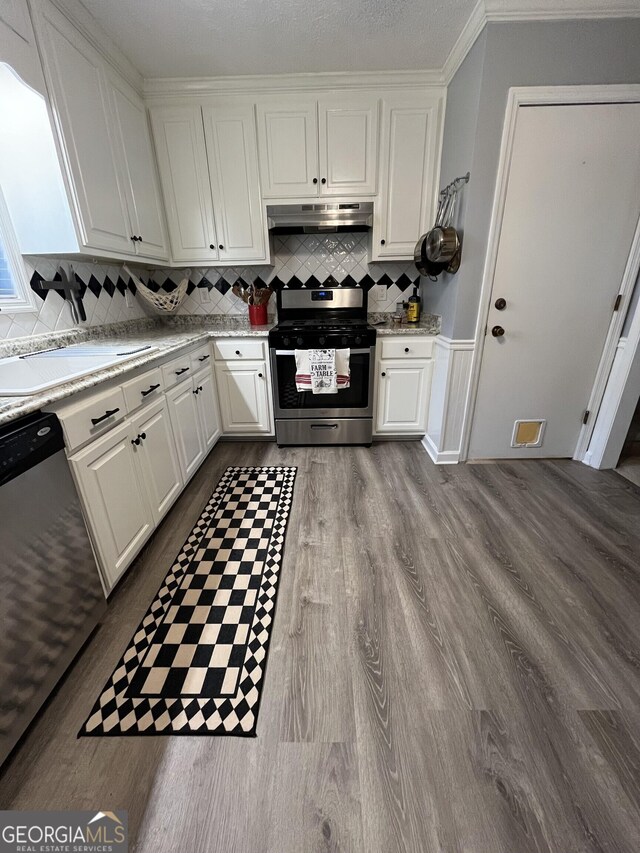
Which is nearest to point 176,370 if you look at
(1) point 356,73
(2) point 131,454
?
(2) point 131,454

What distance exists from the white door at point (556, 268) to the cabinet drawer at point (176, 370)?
1888 mm

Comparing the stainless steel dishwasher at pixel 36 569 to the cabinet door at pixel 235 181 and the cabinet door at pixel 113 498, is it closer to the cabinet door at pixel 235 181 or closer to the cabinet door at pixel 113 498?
the cabinet door at pixel 113 498

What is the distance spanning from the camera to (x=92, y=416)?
3.98 feet

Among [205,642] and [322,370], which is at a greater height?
[322,370]

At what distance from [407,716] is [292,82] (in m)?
3.40

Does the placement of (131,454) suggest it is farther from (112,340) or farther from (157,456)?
(112,340)

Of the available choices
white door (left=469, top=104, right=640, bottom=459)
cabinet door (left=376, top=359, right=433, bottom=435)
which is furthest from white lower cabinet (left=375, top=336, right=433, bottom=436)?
white door (left=469, top=104, right=640, bottom=459)

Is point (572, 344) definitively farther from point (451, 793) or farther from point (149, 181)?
point (149, 181)

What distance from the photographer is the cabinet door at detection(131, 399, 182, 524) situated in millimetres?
1571

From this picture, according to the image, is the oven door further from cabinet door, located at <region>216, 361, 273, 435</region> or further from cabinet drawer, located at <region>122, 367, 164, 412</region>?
cabinet drawer, located at <region>122, 367, 164, 412</region>

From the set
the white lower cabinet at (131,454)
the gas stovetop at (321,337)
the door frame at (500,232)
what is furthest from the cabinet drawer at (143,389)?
the door frame at (500,232)

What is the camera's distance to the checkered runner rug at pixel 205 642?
1028 mm

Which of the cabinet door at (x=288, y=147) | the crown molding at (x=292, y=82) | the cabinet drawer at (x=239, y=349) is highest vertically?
the crown molding at (x=292, y=82)

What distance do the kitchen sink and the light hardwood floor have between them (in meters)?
0.92
